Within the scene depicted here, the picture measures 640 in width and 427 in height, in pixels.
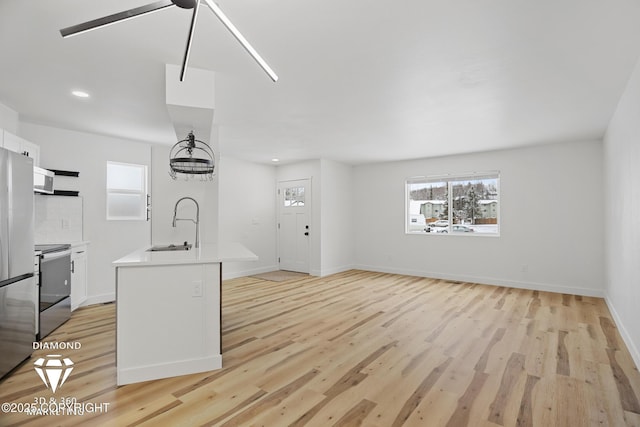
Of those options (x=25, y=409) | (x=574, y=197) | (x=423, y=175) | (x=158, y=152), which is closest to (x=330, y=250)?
(x=423, y=175)

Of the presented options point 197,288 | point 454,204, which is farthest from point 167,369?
point 454,204

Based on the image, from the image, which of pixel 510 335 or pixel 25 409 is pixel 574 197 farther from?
pixel 25 409

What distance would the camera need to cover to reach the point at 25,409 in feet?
6.77

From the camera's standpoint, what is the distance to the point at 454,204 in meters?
6.27

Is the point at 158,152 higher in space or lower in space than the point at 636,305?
higher

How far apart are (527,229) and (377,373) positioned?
436 cm

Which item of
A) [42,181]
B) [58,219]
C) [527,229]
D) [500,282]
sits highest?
[42,181]

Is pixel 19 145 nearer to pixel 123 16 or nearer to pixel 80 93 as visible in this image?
pixel 80 93

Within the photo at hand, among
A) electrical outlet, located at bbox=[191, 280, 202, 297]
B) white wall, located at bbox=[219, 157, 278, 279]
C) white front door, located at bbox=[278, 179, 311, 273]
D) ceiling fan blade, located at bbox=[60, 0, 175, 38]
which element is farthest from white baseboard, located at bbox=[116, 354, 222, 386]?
white front door, located at bbox=[278, 179, 311, 273]

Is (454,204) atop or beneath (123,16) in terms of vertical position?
beneath

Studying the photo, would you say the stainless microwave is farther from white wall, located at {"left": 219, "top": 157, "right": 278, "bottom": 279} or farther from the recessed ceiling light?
white wall, located at {"left": 219, "top": 157, "right": 278, "bottom": 279}

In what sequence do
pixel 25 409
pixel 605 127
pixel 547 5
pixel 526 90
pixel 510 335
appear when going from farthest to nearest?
1. pixel 605 127
2. pixel 510 335
3. pixel 526 90
4. pixel 25 409
5. pixel 547 5

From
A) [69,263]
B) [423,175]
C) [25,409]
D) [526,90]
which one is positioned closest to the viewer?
[25,409]

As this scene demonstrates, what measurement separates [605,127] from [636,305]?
275 centimetres
